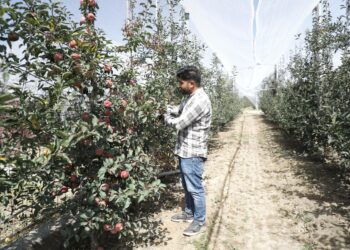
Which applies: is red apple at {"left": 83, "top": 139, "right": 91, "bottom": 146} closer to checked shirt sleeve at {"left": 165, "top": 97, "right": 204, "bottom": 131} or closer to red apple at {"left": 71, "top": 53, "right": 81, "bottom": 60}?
red apple at {"left": 71, "top": 53, "right": 81, "bottom": 60}

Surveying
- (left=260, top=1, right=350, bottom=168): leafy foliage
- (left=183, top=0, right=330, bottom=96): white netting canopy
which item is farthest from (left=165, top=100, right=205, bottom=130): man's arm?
(left=183, top=0, right=330, bottom=96): white netting canopy

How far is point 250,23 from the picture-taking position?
16188 mm

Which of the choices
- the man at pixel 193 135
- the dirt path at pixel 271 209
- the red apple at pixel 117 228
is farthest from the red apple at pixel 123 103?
the dirt path at pixel 271 209

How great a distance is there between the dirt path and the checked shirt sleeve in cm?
121

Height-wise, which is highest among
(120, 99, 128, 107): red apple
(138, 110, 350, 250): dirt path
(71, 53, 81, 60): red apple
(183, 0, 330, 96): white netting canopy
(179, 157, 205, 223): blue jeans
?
(183, 0, 330, 96): white netting canopy

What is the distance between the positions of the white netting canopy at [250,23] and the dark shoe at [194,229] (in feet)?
23.0

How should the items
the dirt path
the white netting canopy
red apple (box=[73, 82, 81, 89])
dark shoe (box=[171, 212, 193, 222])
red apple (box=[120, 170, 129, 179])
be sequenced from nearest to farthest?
red apple (box=[73, 82, 81, 89]) → red apple (box=[120, 170, 129, 179]) → the dirt path → dark shoe (box=[171, 212, 193, 222]) → the white netting canopy

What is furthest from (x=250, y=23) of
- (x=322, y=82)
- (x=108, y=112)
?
(x=108, y=112)

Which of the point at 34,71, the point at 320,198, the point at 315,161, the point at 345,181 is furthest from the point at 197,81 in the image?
the point at 315,161

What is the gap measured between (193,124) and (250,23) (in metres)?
14.5

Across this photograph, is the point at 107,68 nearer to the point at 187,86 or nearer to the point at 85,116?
the point at 85,116

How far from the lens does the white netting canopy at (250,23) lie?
12469 millimetres

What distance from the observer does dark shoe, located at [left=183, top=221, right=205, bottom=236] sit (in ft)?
10.7

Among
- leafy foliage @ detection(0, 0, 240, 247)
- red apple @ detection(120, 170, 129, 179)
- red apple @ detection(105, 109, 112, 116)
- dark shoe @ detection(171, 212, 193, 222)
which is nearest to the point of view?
leafy foliage @ detection(0, 0, 240, 247)
